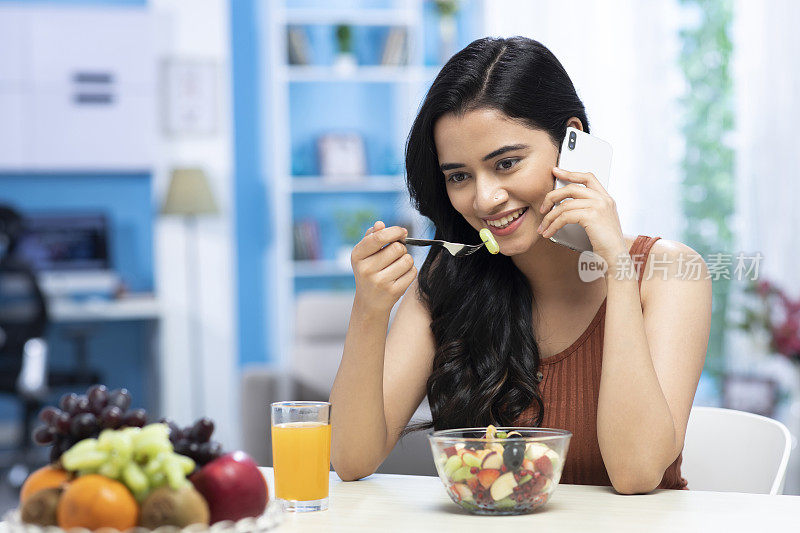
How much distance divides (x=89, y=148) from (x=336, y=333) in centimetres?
212

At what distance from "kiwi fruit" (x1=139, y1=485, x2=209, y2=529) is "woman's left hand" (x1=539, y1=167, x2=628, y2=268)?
26.7 inches

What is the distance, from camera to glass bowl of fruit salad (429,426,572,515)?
3.14ft

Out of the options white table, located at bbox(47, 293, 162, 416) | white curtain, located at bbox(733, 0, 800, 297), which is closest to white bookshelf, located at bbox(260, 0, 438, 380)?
white table, located at bbox(47, 293, 162, 416)

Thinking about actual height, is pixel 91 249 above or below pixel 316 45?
below

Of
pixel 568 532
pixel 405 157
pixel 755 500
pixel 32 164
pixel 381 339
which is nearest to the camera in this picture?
pixel 568 532

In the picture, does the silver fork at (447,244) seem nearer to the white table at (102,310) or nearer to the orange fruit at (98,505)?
the orange fruit at (98,505)

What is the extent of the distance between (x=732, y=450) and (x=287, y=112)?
391 cm

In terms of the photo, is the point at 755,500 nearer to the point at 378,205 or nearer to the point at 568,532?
the point at 568,532

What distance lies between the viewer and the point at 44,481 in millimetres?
829

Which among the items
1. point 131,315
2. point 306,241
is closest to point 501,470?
point 131,315

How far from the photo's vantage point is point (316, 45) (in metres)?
5.02

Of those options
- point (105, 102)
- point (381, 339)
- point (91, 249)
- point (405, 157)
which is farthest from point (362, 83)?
point (381, 339)

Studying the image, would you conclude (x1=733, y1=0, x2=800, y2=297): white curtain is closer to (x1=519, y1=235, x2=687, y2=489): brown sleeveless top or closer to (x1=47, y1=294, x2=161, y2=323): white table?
(x1=519, y1=235, x2=687, y2=489): brown sleeveless top

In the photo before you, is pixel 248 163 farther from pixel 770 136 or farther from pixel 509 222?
pixel 509 222
